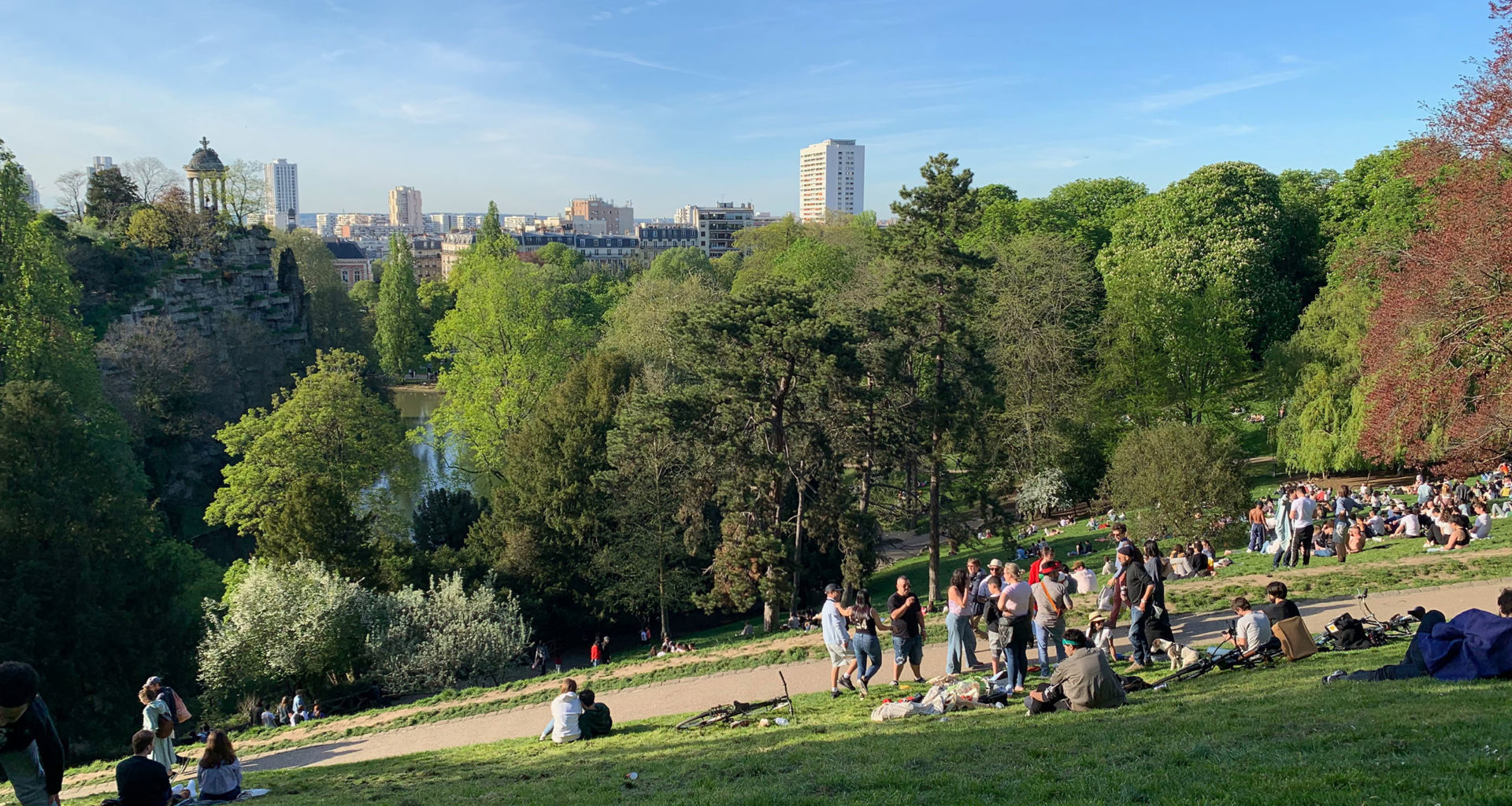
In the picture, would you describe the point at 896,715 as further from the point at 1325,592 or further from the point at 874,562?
the point at 874,562

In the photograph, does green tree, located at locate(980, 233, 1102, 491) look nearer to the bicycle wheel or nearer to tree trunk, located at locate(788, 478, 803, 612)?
tree trunk, located at locate(788, 478, 803, 612)

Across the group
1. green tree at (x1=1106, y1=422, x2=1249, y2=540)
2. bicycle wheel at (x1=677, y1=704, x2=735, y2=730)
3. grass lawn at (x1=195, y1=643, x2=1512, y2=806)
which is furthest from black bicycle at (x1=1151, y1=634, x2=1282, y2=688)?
green tree at (x1=1106, y1=422, x2=1249, y2=540)

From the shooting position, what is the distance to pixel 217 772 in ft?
32.8

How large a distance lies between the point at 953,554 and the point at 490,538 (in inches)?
630

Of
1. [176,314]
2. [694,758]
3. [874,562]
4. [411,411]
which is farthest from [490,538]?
[411,411]

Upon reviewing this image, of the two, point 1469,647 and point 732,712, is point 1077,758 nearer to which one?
point 1469,647

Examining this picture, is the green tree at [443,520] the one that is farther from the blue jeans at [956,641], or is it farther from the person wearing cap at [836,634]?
the blue jeans at [956,641]

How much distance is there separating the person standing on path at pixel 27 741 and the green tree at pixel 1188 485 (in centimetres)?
2293

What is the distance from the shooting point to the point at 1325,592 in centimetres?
1562

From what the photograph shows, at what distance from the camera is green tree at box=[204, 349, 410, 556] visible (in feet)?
106

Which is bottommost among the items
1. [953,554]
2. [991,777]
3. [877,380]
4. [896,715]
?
[953,554]

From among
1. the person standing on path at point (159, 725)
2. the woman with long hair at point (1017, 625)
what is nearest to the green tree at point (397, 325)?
the person standing on path at point (159, 725)

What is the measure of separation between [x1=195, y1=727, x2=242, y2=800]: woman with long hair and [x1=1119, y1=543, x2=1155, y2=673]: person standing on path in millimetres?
10361

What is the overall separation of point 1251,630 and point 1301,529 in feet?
27.5
